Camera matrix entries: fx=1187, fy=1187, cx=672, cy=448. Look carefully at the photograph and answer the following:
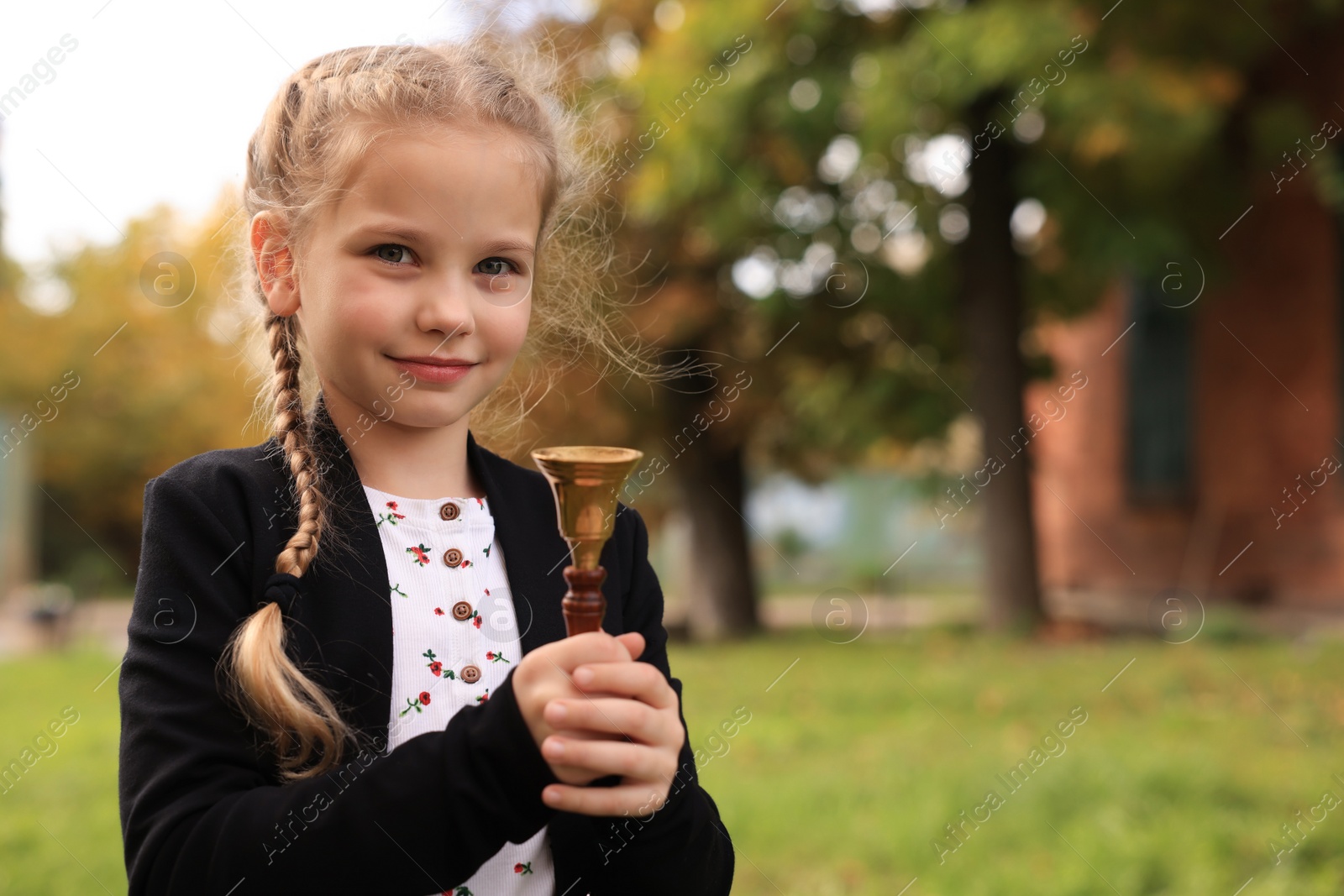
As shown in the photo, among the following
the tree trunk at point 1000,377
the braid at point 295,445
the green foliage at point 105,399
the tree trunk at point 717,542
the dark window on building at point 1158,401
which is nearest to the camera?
the braid at point 295,445

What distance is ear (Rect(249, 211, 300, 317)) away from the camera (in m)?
1.47

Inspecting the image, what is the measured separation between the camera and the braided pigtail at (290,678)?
48.7 inches

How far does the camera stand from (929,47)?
8.49 m

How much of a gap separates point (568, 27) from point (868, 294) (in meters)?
3.68

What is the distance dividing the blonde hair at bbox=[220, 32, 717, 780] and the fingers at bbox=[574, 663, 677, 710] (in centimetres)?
36

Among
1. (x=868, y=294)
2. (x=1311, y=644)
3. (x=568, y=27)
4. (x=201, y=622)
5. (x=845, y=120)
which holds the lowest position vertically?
(x=1311, y=644)

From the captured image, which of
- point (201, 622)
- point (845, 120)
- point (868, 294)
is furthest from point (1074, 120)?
point (201, 622)

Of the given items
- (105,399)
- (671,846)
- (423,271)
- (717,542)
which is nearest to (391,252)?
(423,271)

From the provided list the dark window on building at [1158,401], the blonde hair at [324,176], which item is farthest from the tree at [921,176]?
the blonde hair at [324,176]

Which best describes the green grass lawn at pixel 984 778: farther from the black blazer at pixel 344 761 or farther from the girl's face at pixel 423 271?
the girl's face at pixel 423 271

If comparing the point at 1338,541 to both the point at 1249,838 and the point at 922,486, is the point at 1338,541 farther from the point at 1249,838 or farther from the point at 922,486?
the point at 1249,838

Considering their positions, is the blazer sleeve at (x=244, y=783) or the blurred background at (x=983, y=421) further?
the blurred background at (x=983, y=421)

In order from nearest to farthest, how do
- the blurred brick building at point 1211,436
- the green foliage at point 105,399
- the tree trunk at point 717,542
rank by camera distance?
the blurred brick building at point 1211,436
the tree trunk at point 717,542
the green foliage at point 105,399

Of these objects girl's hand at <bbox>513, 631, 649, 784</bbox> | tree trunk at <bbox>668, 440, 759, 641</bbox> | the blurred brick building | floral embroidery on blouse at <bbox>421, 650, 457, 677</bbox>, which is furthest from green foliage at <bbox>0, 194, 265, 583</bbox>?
girl's hand at <bbox>513, 631, 649, 784</bbox>
